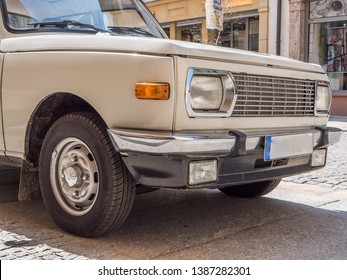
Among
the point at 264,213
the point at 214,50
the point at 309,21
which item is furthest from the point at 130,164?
the point at 309,21

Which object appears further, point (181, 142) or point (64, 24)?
point (64, 24)

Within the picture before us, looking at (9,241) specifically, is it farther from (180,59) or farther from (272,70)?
(272,70)

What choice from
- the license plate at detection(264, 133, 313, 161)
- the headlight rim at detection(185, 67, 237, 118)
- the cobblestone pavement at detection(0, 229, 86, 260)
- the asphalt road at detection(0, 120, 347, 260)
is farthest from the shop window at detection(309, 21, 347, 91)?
the cobblestone pavement at detection(0, 229, 86, 260)

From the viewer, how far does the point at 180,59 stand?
313 cm

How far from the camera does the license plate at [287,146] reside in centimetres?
354

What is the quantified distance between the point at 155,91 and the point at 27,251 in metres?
1.35

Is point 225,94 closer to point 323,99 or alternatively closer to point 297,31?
point 323,99

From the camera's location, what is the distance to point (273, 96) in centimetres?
374

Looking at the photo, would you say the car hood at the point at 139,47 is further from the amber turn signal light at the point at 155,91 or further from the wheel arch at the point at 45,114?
the wheel arch at the point at 45,114

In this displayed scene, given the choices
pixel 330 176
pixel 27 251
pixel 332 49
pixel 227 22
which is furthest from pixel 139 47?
pixel 227 22

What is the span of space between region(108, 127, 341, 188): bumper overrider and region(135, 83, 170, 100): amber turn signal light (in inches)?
8.6

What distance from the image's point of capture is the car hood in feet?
10.4

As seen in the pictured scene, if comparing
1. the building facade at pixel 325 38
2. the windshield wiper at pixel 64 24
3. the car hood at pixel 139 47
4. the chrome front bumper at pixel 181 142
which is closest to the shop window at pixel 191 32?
the building facade at pixel 325 38

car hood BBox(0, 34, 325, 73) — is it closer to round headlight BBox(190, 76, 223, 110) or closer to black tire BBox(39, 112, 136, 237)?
round headlight BBox(190, 76, 223, 110)
